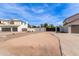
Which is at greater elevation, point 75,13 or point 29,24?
point 75,13

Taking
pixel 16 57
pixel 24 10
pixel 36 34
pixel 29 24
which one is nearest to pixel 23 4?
pixel 24 10

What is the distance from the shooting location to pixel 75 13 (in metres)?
7.35

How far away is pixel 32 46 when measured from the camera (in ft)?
22.3

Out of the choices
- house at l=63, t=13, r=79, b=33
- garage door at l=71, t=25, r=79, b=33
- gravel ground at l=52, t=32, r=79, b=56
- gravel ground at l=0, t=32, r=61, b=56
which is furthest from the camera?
garage door at l=71, t=25, r=79, b=33

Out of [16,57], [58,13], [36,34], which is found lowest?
[16,57]

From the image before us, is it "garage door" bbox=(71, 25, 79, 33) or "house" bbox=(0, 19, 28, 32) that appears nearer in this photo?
"house" bbox=(0, 19, 28, 32)

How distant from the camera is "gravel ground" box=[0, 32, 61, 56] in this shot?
6.38m

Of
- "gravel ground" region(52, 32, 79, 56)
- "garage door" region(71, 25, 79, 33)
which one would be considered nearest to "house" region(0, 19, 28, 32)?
Answer: "gravel ground" region(52, 32, 79, 56)

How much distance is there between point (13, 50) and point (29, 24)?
1.37 meters

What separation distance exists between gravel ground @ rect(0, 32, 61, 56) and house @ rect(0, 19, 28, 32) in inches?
16.9

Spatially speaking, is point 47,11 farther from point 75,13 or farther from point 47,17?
point 75,13

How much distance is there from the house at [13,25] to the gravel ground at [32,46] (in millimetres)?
429

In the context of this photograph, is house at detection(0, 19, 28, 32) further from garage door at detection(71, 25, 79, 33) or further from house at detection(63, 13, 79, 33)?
garage door at detection(71, 25, 79, 33)

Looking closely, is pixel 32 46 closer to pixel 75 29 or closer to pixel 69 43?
pixel 69 43
